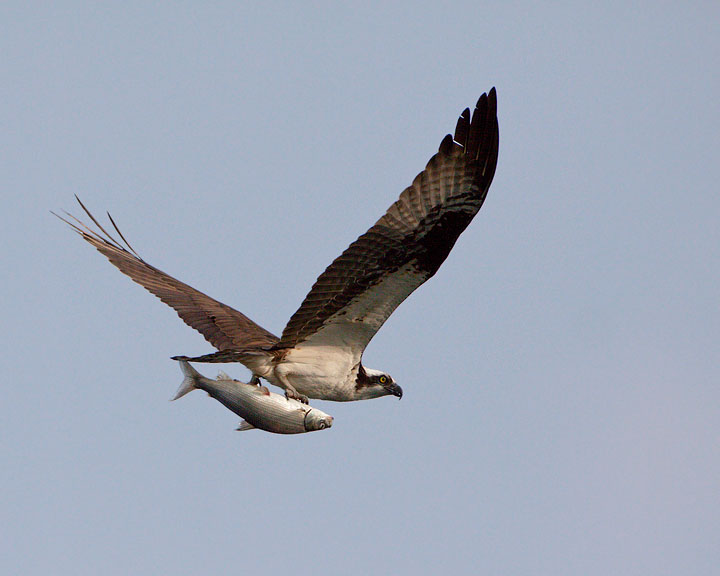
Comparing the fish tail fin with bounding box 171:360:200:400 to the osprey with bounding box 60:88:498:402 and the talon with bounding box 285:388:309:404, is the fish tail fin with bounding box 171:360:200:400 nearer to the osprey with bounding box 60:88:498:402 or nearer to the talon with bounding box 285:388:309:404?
the osprey with bounding box 60:88:498:402

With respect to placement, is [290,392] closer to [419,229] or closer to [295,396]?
[295,396]

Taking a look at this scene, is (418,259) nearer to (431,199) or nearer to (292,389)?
(431,199)

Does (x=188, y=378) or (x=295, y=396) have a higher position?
(x=188, y=378)

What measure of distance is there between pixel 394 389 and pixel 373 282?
189 centimetres

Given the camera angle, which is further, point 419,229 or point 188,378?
point 188,378

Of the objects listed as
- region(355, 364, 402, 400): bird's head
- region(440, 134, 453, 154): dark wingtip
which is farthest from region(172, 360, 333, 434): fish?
region(440, 134, 453, 154): dark wingtip

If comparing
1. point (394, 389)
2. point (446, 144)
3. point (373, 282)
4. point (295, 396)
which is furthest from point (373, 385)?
point (446, 144)

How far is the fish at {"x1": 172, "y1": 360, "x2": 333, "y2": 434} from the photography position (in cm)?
1057

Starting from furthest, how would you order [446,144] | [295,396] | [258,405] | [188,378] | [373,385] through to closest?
[373,385] < [295,396] < [188,378] < [258,405] < [446,144]

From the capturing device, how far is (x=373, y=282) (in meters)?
10.7

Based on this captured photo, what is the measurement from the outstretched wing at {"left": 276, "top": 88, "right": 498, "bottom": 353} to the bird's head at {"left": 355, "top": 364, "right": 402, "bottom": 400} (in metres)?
1.21

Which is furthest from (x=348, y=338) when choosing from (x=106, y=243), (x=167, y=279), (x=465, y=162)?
(x=106, y=243)

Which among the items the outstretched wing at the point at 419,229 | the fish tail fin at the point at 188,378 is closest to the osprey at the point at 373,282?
the outstretched wing at the point at 419,229

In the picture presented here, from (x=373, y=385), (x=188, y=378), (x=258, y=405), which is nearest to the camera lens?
(x=258, y=405)
